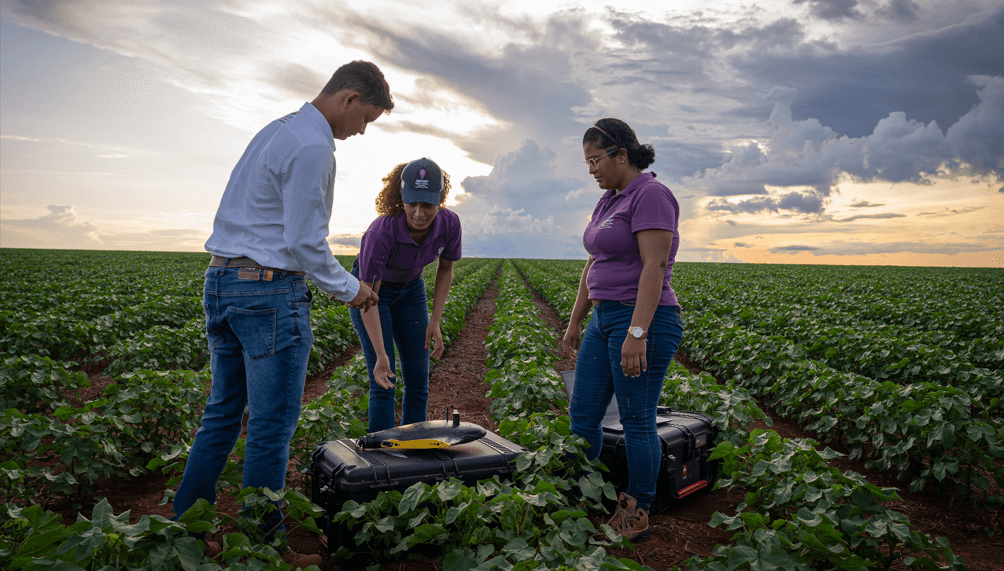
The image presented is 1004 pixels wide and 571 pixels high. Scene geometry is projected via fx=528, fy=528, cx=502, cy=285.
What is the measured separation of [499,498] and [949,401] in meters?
3.38

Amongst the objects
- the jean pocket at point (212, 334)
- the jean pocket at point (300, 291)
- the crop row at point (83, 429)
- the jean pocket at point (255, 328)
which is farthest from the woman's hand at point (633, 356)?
the crop row at point (83, 429)

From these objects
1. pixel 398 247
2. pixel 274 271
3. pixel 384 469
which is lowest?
pixel 384 469

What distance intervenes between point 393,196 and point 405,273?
0.46 meters

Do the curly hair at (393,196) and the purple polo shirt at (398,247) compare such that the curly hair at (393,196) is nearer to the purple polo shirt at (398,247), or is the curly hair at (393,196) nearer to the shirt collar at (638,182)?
the purple polo shirt at (398,247)

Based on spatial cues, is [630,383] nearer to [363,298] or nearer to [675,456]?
[675,456]

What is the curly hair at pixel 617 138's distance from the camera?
8.14 ft

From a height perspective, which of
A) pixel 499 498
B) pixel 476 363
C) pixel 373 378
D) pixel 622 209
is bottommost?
pixel 476 363

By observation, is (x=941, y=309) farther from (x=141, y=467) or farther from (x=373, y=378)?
(x=141, y=467)

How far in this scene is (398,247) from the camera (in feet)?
10.1

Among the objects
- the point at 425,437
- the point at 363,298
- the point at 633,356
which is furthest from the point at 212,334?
the point at 633,356

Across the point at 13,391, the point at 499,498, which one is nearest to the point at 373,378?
the point at 499,498

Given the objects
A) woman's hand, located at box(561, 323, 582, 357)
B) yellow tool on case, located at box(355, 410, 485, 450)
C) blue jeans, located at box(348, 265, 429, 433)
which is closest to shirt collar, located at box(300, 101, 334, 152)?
blue jeans, located at box(348, 265, 429, 433)

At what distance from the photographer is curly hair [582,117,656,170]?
2.48m

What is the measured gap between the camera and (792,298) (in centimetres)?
1488
